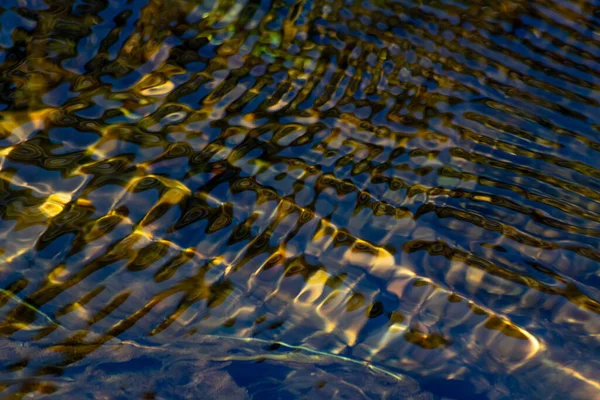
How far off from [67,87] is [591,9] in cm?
332

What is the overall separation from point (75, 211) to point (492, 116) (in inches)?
86.8

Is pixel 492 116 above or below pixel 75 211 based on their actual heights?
above

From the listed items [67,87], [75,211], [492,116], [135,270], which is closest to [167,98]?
[67,87]

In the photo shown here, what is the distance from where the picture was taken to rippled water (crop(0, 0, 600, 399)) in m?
2.68

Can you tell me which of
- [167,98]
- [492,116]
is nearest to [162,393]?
[167,98]

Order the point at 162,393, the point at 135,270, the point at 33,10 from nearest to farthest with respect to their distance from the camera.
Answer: the point at 162,393
the point at 135,270
the point at 33,10

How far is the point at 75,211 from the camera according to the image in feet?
9.73

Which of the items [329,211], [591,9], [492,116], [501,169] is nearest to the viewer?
[329,211]

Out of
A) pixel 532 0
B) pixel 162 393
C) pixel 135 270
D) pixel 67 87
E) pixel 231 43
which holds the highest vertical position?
pixel 532 0

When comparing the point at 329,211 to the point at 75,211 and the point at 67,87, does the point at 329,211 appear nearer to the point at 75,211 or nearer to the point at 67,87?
the point at 75,211

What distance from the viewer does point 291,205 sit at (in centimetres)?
315

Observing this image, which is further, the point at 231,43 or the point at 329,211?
the point at 231,43

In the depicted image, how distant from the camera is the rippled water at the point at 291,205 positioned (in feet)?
8.80

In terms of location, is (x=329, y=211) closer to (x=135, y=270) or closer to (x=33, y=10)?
(x=135, y=270)
